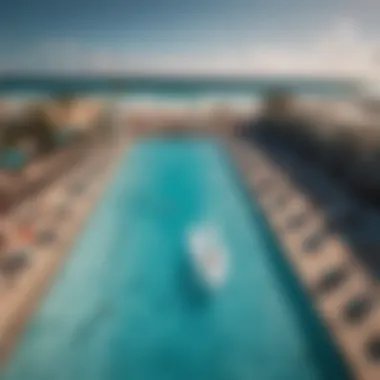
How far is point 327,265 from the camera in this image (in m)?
4.76

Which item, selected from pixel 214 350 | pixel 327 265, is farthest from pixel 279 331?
pixel 327 265

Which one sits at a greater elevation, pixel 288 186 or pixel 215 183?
pixel 215 183

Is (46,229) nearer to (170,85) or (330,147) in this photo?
(170,85)

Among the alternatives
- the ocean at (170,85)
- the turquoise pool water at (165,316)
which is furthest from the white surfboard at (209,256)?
the ocean at (170,85)

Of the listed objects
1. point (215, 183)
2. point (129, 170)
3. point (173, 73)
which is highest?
point (129, 170)

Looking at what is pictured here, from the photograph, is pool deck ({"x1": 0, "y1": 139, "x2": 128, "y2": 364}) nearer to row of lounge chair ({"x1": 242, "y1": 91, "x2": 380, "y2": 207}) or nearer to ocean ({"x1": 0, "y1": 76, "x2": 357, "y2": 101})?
ocean ({"x1": 0, "y1": 76, "x2": 357, "y2": 101})

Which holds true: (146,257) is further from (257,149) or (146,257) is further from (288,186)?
(257,149)

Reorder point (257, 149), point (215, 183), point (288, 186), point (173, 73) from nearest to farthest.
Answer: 1. point (173, 73)
2. point (288, 186)
3. point (215, 183)
4. point (257, 149)

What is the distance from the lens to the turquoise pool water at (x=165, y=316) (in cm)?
354

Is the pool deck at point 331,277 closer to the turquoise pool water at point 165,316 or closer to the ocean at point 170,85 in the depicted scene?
the turquoise pool water at point 165,316

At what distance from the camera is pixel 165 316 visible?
4246mm

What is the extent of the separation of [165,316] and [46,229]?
6.63ft

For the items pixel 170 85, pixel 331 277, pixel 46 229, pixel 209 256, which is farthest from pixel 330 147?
pixel 46 229

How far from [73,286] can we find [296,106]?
573 centimetres
